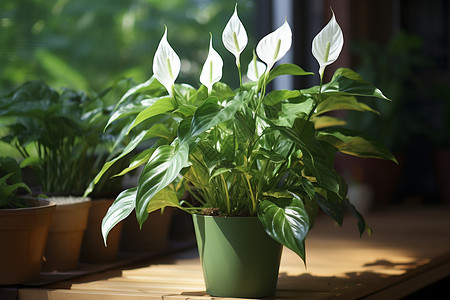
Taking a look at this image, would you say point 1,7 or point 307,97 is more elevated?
point 1,7

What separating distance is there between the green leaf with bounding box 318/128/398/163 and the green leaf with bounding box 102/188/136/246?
385 mm

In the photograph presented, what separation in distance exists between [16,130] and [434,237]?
1.34 meters

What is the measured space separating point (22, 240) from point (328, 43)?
0.69 m

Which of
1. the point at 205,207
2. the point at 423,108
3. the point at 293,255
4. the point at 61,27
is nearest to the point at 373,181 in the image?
the point at 423,108

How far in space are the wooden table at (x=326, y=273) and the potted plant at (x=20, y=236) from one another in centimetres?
4

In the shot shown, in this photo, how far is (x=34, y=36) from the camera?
1812 mm

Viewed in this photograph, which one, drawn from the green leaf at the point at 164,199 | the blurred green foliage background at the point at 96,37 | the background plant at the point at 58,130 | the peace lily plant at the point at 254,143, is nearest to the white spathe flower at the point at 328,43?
the peace lily plant at the point at 254,143

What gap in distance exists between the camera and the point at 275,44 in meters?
1.17

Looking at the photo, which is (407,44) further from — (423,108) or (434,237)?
(434,237)

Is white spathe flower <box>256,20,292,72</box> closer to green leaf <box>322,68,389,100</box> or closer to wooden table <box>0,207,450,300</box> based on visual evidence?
green leaf <box>322,68,389,100</box>

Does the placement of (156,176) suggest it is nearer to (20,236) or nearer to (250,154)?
(250,154)

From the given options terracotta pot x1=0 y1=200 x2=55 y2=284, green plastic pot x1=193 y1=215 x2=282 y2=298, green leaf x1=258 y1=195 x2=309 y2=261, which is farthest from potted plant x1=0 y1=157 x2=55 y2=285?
green leaf x1=258 y1=195 x2=309 y2=261

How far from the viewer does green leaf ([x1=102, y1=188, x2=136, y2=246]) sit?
115 centimetres

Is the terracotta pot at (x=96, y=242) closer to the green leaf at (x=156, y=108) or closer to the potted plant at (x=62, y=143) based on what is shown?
the potted plant at (x=62, y=143)
